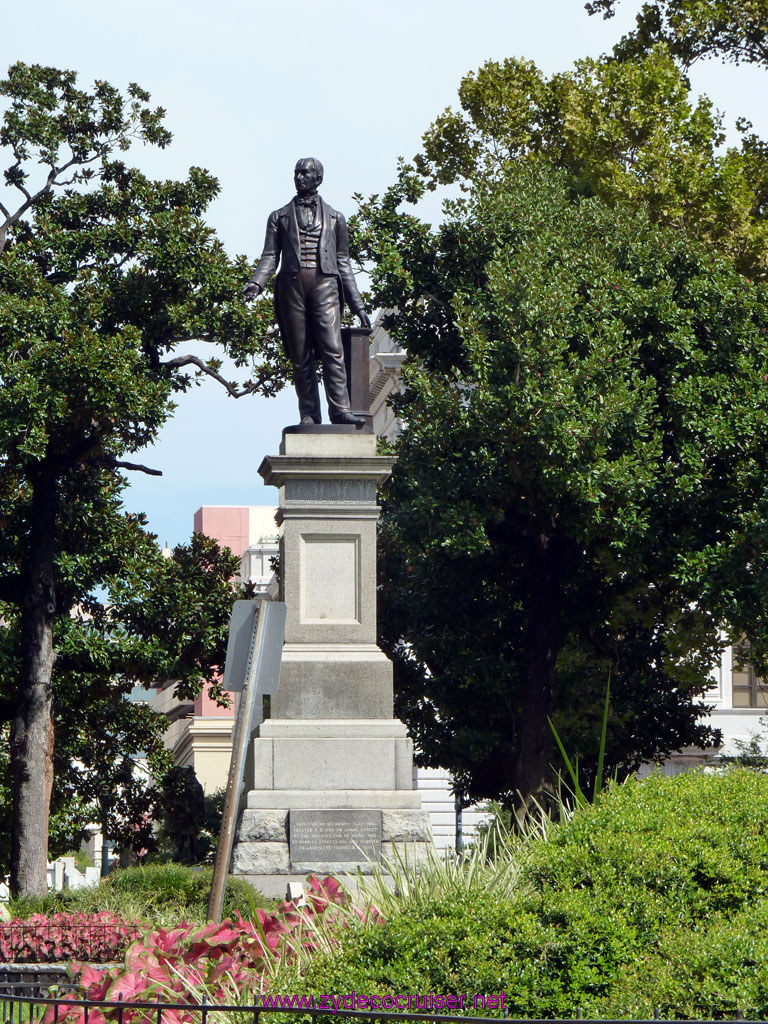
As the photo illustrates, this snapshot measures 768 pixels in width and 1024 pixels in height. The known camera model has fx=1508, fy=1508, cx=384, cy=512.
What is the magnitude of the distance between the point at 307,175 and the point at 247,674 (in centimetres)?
716

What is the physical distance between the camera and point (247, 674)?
9.15 m

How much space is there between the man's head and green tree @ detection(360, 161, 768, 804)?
660cm

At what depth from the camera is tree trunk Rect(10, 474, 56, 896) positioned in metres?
21.3

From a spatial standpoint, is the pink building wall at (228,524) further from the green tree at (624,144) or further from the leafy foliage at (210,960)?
the leafy foliage at (210,960)

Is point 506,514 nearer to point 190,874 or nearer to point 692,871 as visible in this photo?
point 190,874

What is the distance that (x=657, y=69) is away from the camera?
25.0 metres

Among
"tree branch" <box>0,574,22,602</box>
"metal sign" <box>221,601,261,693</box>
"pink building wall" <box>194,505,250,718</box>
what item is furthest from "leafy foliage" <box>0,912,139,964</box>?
"pink building wall" <box>194,505,250,718</box>

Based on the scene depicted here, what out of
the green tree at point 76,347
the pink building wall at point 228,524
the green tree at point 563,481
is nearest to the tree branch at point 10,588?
the green tree at point 76,347

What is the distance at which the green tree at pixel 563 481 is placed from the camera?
2127cm

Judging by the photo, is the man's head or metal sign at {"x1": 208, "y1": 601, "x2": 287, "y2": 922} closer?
metal sign at {"x1": 208, "y1": 601, "x2": 287, "y2": 922}

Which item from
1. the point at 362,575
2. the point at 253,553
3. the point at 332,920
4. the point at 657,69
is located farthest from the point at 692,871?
the point at 253,553

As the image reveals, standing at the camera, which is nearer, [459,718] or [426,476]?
[426,476]

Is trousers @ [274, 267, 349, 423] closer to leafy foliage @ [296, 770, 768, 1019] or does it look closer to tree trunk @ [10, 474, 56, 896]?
leafy foliage @ [296, 770, 768, 1019]

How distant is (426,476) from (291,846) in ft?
32.5
